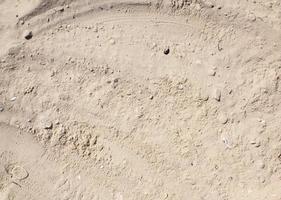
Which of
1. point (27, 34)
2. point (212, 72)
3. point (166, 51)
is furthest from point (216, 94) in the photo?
point (27, 34)

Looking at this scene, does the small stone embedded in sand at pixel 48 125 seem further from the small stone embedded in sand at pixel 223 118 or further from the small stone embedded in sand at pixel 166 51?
the small stone embedded in sand at pixel 223 118

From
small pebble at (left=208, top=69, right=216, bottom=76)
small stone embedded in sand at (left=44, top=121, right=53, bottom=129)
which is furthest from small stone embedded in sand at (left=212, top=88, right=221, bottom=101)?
small stone embedded in sand at (left=44, top=121, right=53, bottom=129)

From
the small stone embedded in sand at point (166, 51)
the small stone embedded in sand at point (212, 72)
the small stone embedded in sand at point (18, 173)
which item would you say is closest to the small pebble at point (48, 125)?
the small stone embedded in sand at point (18, 173)

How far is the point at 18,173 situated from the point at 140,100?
3.21ft

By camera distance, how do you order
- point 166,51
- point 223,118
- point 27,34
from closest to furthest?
point 223,118 < point 166,51 < point 27,34

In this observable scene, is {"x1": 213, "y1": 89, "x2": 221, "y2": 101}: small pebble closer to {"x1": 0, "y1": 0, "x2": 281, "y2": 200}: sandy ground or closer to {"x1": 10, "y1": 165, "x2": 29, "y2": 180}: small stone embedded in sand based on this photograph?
{"x1": 0, "y1": 0, "x2": 281, "y2": 200}: sandy ground

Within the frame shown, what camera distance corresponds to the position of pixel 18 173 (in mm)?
2967

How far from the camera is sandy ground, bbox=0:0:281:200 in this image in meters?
2.84

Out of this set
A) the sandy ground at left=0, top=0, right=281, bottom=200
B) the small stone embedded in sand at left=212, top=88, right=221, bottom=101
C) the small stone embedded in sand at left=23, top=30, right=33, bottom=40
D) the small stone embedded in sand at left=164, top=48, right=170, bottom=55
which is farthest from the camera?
the small stone embedded in sand at left=23, top=30, right=33, bottom=40

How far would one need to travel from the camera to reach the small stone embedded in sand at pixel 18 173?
2951 millimetres

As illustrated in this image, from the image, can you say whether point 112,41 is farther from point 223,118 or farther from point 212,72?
point 223,118

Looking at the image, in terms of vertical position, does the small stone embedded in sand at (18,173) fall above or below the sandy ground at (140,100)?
below

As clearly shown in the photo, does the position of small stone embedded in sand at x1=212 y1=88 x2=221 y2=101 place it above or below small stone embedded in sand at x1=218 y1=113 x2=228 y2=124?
above

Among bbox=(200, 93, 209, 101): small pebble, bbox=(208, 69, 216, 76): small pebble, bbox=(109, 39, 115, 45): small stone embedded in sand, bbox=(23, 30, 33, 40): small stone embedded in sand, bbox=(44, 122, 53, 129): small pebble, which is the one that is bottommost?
bbox=(44, 122, 53, 129): small pebble
